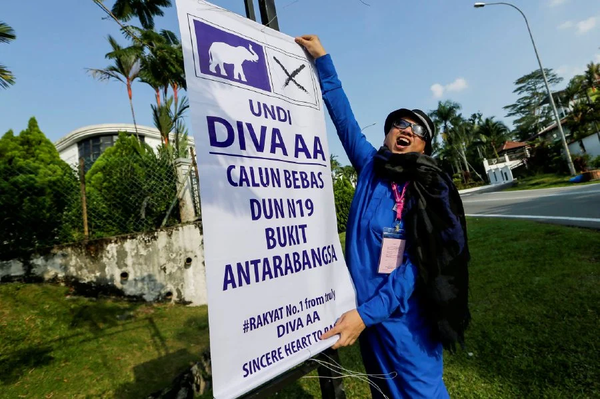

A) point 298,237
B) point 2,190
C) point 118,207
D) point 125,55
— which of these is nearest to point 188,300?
point 118,207

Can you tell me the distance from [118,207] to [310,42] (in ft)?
18.6

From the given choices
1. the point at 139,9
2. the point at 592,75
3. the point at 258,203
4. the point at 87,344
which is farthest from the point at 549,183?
the point at 258,203

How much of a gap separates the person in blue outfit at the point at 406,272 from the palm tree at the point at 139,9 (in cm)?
885

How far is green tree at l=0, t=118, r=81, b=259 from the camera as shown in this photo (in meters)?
5.00

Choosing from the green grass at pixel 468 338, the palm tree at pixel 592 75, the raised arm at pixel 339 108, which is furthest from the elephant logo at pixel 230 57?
the palm tree at pixel 592 75

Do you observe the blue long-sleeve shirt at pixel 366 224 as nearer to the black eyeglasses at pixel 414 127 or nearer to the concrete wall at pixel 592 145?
the black eyeglasses at pixel 414 127

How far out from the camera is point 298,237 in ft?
4.30

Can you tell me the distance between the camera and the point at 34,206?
17.0 feet

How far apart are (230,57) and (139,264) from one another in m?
5.15

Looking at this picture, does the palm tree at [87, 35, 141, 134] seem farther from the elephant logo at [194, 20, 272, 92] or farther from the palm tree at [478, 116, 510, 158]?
the palm tree at [478, 116, 510, 158]

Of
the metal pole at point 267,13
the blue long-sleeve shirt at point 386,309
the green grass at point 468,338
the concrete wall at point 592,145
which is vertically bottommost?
the green grass at point 468,338

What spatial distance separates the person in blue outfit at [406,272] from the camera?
4.40ft

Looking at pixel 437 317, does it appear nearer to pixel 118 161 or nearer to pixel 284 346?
pixel 284 346

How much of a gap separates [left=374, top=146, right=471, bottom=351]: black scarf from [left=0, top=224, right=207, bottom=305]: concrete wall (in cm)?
509
